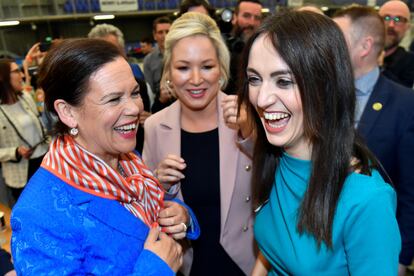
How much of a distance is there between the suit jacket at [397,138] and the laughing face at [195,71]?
859 mm

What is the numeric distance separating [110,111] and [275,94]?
55 centimetres

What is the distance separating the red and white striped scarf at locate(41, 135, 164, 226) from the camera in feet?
3.71

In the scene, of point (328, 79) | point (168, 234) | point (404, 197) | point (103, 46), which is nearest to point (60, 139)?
point (103, 46)

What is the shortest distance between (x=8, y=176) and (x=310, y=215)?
145 inches

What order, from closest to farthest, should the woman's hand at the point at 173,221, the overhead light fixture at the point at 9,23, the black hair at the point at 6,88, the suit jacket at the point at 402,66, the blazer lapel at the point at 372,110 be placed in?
the woman's hand at the point at 173,221 → the blazer lapel at the point at 372,110 → the suit jacket at the point at 402,66 → the black hair at the point at 6,88 → the overhead light fixture at the point at 9,23

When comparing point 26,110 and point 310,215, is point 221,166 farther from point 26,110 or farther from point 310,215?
point 26,110

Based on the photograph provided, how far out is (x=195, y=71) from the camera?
1814mm

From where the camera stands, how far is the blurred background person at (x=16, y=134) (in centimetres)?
369

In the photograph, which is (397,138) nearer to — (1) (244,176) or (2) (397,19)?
(1) (244,176)

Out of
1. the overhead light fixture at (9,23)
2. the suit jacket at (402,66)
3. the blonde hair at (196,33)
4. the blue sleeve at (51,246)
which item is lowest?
the overhead light fixture at (9,23)

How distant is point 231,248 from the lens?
1766 millimetres

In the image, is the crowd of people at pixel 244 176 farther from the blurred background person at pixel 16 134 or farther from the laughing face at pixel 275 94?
the blurred background person at pixel 16 134

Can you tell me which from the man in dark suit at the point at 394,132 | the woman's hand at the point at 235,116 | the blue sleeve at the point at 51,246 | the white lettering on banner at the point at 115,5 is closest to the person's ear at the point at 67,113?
the blue sleeve at the point at 51,246

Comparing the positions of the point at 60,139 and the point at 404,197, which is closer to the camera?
the point at 60,139
